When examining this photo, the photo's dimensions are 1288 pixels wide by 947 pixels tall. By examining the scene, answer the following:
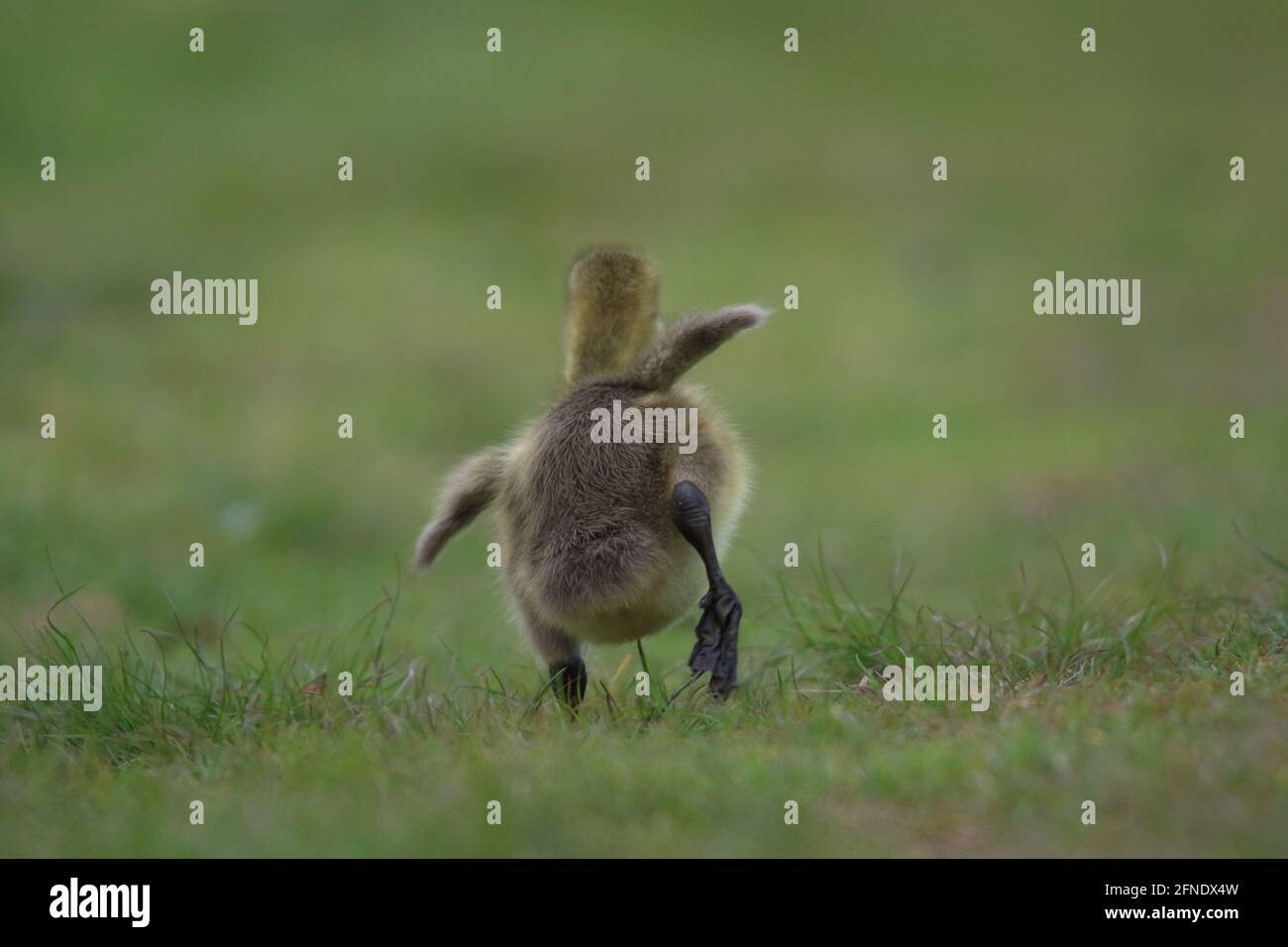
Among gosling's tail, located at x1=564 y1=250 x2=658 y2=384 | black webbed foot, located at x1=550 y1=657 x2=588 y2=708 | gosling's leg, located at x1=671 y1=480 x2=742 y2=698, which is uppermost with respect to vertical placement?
gosling's tail, located at x1=564 y1=250 x2=658 y2=384

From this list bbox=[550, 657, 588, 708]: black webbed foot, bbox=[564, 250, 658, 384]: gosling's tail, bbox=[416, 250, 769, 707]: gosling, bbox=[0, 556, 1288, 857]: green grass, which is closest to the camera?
bbox=[0, 556, 1288, 857]: green grass

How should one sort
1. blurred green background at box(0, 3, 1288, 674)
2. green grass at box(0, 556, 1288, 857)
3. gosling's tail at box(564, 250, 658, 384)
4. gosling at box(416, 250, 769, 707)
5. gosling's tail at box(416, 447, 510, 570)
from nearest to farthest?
green grass at box(0, 556, 1288, 857) → gosling at box(416, 250, 769, 707) → gosling's tail at box(416, 447, 510, 570) → gosling's tail at box(564, 250, 658, 384) → blurred green background at box(0, 3, 1288, 674)

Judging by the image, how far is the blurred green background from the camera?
11031 millimetres

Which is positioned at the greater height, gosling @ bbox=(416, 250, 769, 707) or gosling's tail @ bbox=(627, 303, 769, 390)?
gosling's tail @ bbox=(627, 303, 769, 390)

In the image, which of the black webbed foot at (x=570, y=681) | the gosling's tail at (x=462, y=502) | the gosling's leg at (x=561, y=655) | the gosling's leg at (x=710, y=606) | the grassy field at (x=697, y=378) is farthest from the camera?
the gosling's tail at (x=462, y=502)

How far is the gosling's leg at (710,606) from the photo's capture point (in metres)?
5.89

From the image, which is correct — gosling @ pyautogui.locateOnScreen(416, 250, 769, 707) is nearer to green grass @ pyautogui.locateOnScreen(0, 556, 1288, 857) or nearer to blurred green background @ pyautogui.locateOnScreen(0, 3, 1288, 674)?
Answer: green grass @ pyautogui.locateOnScreen(0, 556, 1288, 857)

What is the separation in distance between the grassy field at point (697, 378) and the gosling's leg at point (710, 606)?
131 millimetres

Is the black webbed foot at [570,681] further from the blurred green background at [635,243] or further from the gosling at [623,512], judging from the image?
the blurred green background at [635,243]

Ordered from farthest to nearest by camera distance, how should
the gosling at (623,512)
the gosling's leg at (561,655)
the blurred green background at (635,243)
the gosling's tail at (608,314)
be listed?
1. the blurred green background at (635,243)
2. the gosling's tail at (608,314)
3. the gosling's leg at (561,655)
4. the gosling at (623,512)

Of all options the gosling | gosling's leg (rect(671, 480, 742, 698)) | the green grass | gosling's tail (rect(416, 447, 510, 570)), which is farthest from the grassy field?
gosling's tail (rect(416, 447, 510, 570))

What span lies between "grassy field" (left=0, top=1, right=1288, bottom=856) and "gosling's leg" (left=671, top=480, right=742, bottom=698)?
0.43 ft

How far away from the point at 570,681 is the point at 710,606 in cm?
70

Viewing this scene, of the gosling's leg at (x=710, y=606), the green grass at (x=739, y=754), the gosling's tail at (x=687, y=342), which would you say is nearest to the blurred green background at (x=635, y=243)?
the gosling's tail at (x=687, y=342)
